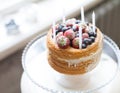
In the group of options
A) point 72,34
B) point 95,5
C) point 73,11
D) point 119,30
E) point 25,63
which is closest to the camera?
point 72,34

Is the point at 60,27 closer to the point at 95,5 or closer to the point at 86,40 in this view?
the point at 86,40

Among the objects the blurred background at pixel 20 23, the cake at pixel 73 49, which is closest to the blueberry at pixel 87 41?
the cake at pixel 73 49

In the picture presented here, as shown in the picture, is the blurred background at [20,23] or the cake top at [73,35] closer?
the cake top at [73,35]

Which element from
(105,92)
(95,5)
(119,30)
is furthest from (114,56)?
(119,30)

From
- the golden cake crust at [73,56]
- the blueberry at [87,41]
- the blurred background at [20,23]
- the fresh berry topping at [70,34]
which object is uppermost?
the fresh berry topping at [70,34]

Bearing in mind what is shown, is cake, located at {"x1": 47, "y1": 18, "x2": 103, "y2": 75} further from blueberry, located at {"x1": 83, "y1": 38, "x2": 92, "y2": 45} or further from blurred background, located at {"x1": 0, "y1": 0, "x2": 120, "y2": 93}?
blurred background, located at {"x1": 0, "y1": 0, "x2": 120, "y2": 93}

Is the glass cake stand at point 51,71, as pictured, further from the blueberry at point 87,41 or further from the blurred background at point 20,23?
the blurred background at point 20,23

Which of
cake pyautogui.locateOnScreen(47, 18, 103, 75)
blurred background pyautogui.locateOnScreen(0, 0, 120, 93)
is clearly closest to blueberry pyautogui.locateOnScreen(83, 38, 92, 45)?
cake pyautogui.locateOnScreen(47, 18, 103, 75)
